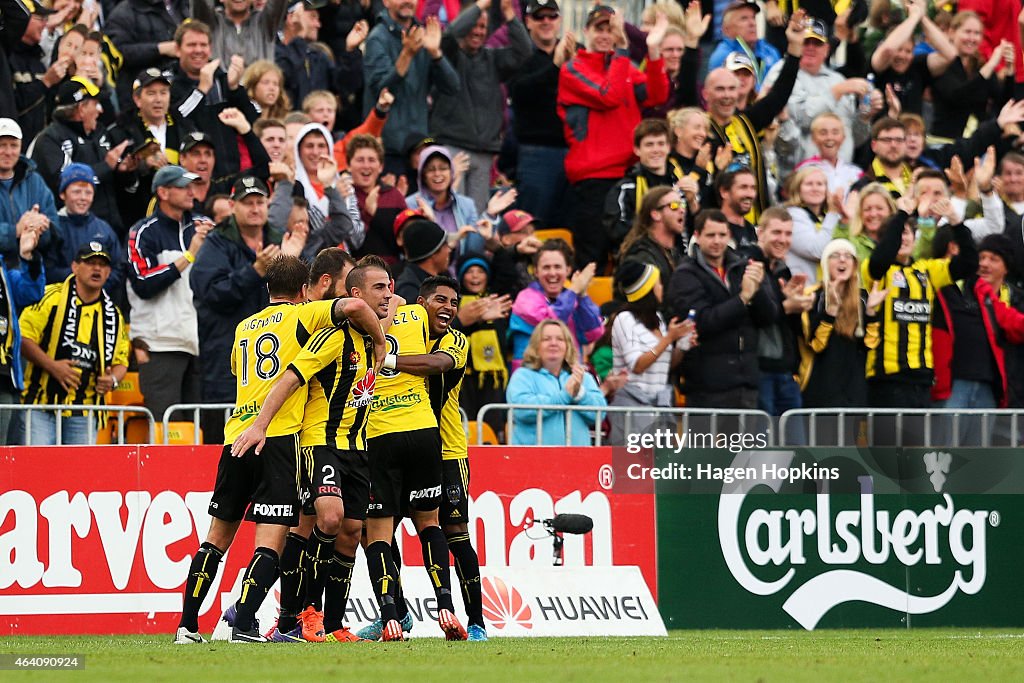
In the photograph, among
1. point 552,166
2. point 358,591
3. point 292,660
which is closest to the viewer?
point 292,660

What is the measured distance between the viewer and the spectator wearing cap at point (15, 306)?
12984 millimetres

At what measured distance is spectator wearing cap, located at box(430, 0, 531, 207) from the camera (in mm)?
17078

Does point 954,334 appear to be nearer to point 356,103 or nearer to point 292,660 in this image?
point 356,103

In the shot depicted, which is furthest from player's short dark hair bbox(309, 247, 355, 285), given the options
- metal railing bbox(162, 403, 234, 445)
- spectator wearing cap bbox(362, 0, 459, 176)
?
spectator wearing cap bbox(362, 0, 459, 176)

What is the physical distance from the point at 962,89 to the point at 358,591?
36.0 feet

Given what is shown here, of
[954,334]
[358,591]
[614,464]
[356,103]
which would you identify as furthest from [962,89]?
[358,591]

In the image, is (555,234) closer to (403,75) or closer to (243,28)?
(403,75)

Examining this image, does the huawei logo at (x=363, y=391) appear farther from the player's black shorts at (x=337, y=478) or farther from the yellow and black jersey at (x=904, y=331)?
the yellow and black jersey at (x=904, y=331)

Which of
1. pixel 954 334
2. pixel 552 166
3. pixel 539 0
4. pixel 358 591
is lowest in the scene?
pixel 358 591

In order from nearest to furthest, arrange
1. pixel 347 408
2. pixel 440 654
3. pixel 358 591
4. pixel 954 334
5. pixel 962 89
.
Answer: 1. pixel 440 654
2. pixel 347 408
3. pixel 358 591
4. pixel 954 334
5. pixel 962 89

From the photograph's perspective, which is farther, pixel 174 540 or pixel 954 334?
pixel 954 334

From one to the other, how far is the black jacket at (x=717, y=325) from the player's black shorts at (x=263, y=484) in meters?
4.85

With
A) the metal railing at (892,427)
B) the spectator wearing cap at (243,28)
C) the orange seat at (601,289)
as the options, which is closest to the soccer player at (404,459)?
the metal railing at (892,427)

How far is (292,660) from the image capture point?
29.0ft
